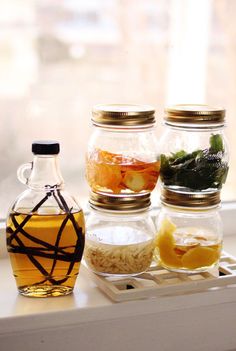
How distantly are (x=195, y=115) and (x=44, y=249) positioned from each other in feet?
1.07

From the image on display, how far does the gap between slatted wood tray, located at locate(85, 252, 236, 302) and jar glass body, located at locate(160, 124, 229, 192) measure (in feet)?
0.50

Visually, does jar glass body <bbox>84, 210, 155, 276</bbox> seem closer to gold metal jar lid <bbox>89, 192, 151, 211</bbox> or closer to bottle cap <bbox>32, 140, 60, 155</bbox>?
gold metal jar lid <bbox>89, 192, 151, 211</bbox>

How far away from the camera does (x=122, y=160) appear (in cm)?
110

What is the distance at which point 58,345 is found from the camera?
3.67 feet

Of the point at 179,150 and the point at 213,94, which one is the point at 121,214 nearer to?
the point at 179,150

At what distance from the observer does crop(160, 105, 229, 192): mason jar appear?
3.71 feet

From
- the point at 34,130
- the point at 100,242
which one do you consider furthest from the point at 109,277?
the point at 34,130

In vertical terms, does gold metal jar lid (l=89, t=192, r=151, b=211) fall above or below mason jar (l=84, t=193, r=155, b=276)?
above

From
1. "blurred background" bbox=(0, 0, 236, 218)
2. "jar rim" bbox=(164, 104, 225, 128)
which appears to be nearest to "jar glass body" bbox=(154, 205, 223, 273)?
"jar rim" bbox=(164, 104, 225, 128)

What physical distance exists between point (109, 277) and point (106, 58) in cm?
45

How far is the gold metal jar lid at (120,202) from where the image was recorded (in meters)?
1.12

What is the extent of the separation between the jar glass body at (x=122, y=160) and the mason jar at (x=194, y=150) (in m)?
0.03

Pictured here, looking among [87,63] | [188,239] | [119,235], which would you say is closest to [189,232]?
[188,239]

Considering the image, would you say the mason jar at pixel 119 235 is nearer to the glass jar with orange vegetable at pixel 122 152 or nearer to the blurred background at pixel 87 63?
the glass jar with orange vegetable at pixel 122 152
